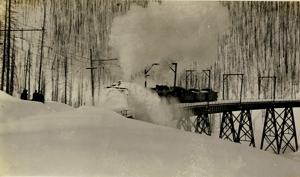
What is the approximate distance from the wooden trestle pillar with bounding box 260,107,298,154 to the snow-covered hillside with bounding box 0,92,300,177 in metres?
0.43

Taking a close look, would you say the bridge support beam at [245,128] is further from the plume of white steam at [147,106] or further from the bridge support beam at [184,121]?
the plume of white steam at [147,106]

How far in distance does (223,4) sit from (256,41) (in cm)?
65

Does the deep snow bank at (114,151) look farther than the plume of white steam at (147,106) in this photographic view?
No

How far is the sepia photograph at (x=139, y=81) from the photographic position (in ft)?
11.6

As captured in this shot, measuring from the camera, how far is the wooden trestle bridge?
385 cm

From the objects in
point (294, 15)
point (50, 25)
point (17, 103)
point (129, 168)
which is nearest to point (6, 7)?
point (50, 25)

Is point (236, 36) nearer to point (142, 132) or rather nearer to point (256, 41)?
point (256, 41)

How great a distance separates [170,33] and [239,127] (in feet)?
5.33

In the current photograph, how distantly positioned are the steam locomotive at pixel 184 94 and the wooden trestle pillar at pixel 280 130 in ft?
3.16

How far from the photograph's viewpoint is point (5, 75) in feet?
12.2

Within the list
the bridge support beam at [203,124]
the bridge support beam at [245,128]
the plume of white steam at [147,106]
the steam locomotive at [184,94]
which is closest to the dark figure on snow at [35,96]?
the plume of white steam at [147,106]

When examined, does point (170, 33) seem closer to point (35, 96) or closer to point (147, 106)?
point (147, 106)

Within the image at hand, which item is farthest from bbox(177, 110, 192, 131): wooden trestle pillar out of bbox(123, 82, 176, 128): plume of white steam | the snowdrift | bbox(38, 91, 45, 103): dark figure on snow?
bbox(38, 91, 45, 103): dark figure on snow

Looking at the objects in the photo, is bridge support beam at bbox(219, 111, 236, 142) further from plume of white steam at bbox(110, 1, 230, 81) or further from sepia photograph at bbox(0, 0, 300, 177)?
plume of white steam at bbox(110, 1, 230, 81)
